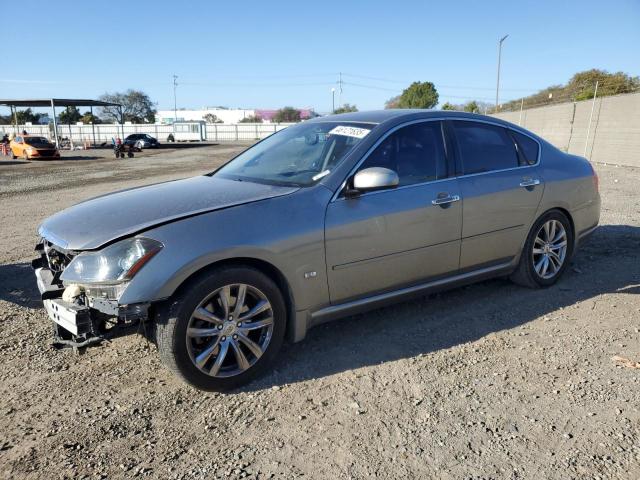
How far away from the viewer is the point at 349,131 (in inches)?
159

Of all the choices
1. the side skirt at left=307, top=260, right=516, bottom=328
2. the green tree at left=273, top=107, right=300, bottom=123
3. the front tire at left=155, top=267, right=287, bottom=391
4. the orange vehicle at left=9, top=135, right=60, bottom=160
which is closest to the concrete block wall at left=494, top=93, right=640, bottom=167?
the side skirt at left=307, top=260, right=516, bottom=328

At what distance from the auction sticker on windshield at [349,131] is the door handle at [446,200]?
0.75 meters

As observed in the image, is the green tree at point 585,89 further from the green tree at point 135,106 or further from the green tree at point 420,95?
the green tree at point 135,106

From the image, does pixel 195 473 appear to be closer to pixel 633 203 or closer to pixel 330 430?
pixel 330 430

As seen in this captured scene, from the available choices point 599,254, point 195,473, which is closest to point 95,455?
point 195,473

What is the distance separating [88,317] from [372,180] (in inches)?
77.5

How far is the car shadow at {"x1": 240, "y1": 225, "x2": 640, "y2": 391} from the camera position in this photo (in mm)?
3631

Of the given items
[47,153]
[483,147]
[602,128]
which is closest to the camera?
[483,147]

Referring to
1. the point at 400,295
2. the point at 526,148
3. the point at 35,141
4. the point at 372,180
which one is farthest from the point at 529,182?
the point at 35,141

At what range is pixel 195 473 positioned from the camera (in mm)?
2510

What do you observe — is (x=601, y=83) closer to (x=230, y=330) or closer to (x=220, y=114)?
(x=230, y=330)

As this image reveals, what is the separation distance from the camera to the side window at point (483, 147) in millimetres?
4338

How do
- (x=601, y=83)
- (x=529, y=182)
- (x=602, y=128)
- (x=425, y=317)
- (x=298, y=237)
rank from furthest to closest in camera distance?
(x=601, y=83), (x=602, y=128), (x=529, y=182), (x=425, y=317), (x=298, y=237)

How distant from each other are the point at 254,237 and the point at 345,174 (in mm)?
860
